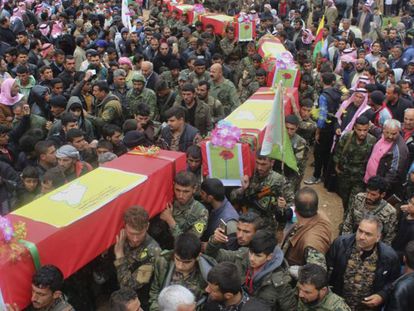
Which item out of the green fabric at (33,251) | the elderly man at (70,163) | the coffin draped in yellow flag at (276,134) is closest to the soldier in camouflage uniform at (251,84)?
the coffin draped in yellow flag at (276,134)

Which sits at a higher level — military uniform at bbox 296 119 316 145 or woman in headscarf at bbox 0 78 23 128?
woman in headscarf at bbox 0 78 23 128

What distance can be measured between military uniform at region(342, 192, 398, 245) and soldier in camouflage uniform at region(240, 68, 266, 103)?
11.8 feet

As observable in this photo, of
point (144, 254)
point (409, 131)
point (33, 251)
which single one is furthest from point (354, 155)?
point (33, 251)

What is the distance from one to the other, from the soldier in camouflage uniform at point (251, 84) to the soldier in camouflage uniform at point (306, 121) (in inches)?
45.0

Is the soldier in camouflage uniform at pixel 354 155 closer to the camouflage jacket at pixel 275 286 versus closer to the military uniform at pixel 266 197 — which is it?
the military uniform at pixel 266 197

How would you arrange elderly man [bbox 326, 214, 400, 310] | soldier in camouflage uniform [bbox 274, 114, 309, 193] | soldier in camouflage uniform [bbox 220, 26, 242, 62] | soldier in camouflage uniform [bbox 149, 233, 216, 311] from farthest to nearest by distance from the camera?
soldier in camouflage uniform [bbox 220, 26, 242, 62]
soldier in camouflage uniform [bbox 274, 114, 309, 193]
elderly man [bbox 326, 214, 400, 310]
soldier in camouflage uniform [bbox 149, 233, 216, 311]

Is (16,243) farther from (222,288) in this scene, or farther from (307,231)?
(307,231)

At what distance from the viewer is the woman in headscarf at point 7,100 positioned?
6.65 metres

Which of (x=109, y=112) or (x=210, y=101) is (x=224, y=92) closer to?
(x=210, y=101)

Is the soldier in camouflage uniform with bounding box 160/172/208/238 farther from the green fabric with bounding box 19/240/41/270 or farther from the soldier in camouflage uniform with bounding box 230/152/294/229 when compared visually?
→ the green fabric with bounding box 19/240/41/270

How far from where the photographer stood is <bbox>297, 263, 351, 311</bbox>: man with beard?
331 cm

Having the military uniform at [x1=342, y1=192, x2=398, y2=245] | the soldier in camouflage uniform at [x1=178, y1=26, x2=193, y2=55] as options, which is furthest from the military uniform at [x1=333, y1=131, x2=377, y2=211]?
the soldier in camouflage uniform at [x1=178, y1=26, x2=193, y2=55]

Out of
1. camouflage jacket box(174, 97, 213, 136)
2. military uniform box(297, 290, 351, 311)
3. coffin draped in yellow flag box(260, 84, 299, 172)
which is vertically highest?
coffin draped in yellow flag box(260, 84, 299, 172)

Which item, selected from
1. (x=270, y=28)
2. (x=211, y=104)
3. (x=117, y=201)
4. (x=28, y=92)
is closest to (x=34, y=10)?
(x=270, y=28)
